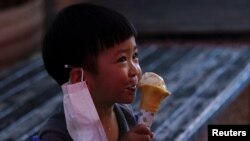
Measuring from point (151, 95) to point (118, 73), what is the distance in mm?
126

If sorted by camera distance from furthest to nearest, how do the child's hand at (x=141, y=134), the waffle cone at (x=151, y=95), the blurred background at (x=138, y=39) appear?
the blurred background at (x=138, y=39) → the waffle cone at (x=151, y=95) → the child's hand at (x=141, y=134)

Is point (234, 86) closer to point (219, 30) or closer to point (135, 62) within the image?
point (219, 30)

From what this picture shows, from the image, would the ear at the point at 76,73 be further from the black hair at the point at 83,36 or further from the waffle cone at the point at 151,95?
the waffle cone at the point at 151,95

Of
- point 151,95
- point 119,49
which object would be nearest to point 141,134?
point 151,95

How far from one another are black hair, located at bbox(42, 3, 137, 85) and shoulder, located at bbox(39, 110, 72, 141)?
0.15 m

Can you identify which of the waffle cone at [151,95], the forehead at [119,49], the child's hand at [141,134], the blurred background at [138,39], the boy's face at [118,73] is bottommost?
the blurred background at [138,39]

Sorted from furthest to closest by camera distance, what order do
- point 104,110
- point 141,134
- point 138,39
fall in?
point 138,39 → point 104,110 → point 141,134

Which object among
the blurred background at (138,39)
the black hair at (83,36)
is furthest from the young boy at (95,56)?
the blurred background at (138,39)

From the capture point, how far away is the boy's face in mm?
1761

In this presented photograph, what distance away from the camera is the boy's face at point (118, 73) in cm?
176

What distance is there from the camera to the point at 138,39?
4.84 m

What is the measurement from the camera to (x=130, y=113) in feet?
6.69

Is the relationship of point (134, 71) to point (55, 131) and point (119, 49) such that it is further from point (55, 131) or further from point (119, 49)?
point (55, 131)

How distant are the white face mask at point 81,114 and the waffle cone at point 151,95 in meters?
0.15
